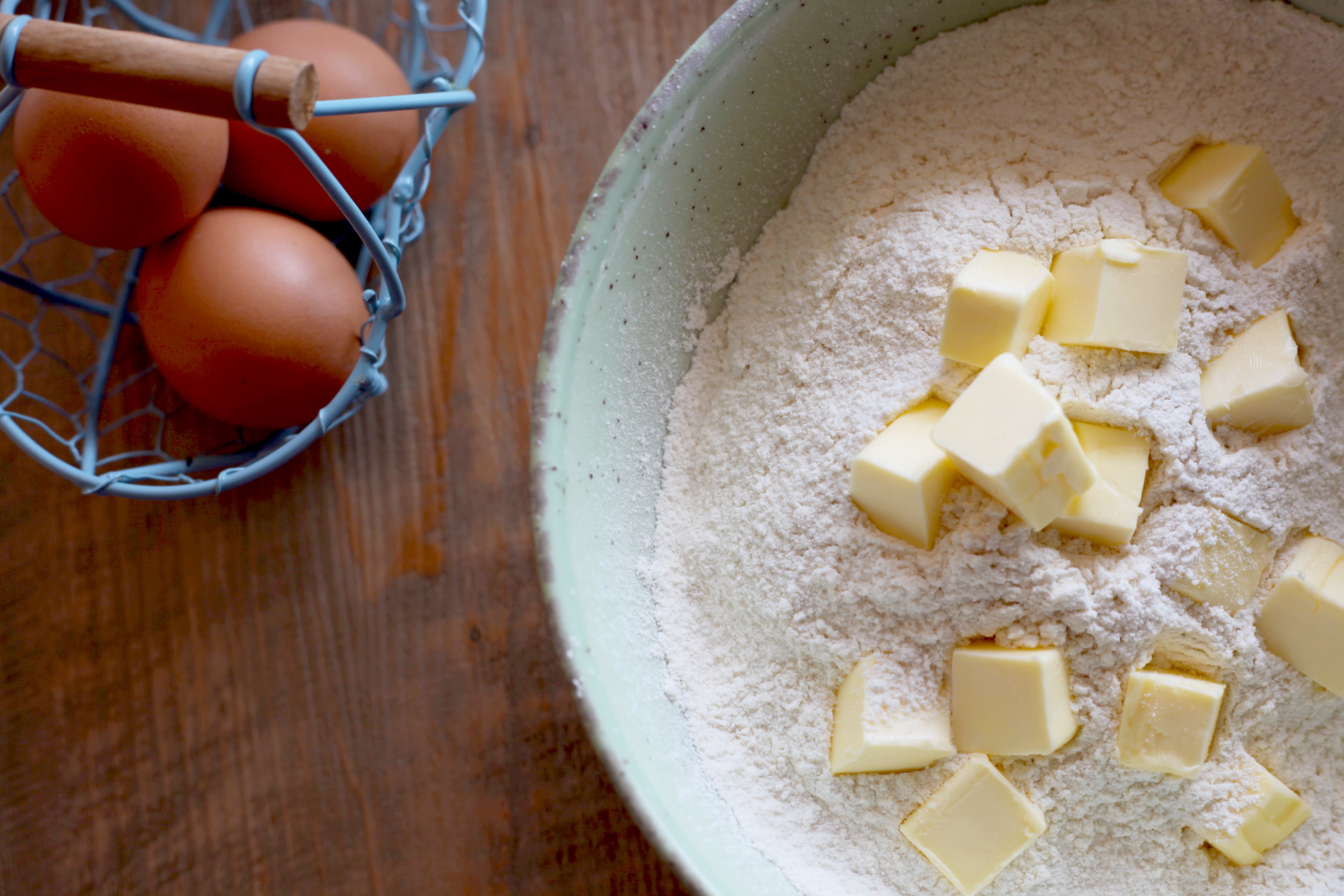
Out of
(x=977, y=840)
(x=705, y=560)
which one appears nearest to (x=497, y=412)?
(x=705, y=560)

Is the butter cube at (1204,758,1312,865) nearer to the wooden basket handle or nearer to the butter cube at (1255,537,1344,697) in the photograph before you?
the butter cube at (1255,537,1344,697)

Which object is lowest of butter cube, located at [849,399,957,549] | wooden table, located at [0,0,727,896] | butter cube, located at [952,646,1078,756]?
wooden table, located at [0,0,727,896]

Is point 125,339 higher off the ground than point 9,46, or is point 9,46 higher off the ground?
point 9,46

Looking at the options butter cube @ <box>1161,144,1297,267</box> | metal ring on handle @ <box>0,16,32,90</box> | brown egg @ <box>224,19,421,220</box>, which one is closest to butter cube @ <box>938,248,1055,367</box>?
butter cube @ <box>1161,144,1297,267</box>

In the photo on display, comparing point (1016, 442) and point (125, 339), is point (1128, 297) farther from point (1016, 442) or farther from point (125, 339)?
point (125, 339)

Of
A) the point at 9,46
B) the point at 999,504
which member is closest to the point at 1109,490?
the point at 999,504

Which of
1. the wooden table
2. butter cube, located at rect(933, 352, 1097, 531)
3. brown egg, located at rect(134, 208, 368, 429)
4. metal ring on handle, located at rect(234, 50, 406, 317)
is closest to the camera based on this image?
metal ring on handle, located at rect(234, 50, 406, 317)
